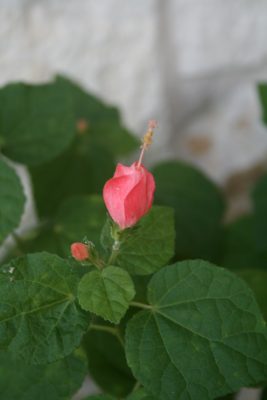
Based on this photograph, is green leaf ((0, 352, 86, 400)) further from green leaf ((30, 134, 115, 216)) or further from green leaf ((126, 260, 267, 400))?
green leaf ((30, 134, 115, 216))

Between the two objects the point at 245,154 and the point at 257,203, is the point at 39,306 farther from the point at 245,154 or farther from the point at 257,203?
the point at 245,154

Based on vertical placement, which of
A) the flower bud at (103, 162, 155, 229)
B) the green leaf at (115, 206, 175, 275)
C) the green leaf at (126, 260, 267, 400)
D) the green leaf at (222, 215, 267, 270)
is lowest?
the green leaf at (222, 215, 267, 270)

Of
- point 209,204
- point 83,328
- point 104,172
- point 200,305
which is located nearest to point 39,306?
point 83,328

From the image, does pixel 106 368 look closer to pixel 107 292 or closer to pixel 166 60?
pixel 107 292

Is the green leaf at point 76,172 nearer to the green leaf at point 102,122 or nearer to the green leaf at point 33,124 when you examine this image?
the green leaf at point 102,122

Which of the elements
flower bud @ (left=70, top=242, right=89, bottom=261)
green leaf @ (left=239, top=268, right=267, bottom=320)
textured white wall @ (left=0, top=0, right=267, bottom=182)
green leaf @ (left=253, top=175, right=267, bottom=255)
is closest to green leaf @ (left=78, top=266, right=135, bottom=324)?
flower bud @ (left=70, top=242, right=89, bottom=261)

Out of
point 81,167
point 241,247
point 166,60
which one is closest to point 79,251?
point 81,167
